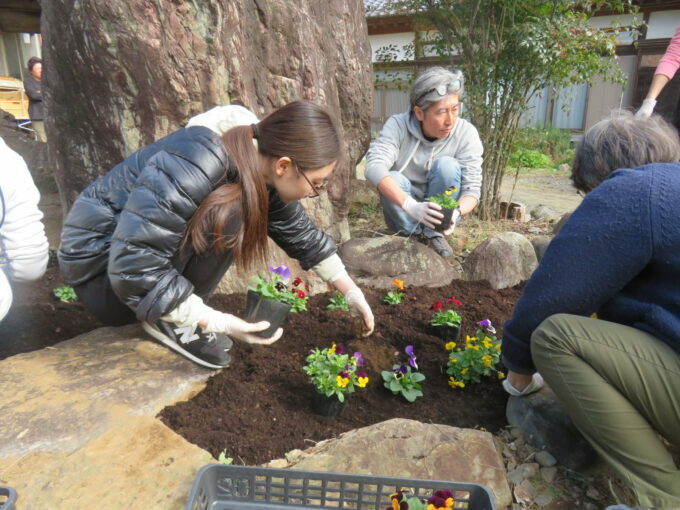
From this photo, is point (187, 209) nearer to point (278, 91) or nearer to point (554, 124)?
point (278, 91)

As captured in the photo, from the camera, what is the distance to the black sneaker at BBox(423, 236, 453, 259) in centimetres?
384

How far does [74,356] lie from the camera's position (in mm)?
2287

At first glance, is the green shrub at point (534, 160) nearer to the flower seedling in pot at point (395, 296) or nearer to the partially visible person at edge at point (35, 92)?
the flower seedling in pot at point (395, 296)

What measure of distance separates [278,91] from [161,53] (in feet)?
2.87

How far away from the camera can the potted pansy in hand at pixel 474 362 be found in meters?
2.18

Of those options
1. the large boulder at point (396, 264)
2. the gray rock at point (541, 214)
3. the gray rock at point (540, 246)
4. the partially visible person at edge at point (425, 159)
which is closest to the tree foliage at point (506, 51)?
the gray rock at point (541, 214)

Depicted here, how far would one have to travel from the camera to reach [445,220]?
329 centimetres

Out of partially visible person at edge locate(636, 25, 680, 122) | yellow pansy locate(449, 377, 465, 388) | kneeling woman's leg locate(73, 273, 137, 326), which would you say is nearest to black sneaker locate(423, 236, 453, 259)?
yellow pansy locate(449, 377, 465, 388)

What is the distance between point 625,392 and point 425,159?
101 inches

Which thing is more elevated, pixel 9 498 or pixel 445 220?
pixel 445 220

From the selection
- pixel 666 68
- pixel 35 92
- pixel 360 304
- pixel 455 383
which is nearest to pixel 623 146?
pixel 455 383

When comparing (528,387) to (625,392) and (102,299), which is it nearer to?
(625,392)

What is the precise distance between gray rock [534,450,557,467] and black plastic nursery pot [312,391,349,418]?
731 millimetres

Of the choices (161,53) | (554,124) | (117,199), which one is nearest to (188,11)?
(161,53)
